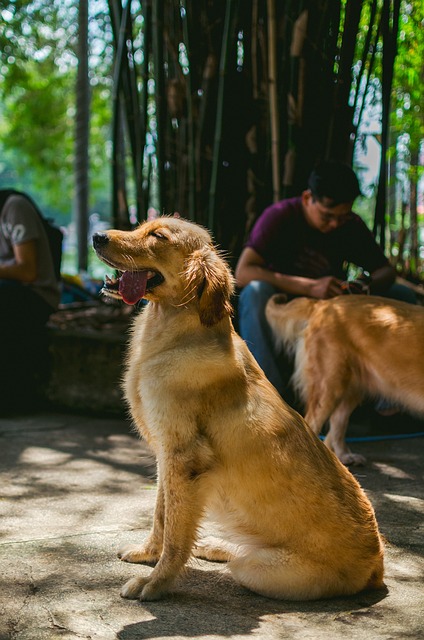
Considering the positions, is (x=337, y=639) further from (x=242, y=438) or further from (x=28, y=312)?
(x=28, y=312)

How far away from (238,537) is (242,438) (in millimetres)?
370

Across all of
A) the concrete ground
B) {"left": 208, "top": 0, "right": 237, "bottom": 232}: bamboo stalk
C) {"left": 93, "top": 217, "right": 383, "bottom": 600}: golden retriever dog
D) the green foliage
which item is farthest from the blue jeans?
the green foliage

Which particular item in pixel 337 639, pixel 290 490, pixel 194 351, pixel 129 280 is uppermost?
pixel 129 280

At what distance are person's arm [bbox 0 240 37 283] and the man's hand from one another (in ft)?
6.67

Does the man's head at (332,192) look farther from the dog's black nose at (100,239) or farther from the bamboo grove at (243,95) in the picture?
the dog's black nose at (100,239)

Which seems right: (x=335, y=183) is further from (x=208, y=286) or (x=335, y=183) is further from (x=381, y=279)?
(x=208, y=286)

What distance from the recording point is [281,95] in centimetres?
570

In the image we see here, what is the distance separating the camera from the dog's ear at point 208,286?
272 centimetres

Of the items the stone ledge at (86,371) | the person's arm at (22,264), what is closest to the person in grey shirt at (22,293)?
the person's arm at (22,264)

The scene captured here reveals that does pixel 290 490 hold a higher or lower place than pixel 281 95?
lower

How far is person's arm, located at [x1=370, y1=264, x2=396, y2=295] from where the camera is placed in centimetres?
524

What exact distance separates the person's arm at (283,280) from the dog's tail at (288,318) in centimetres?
16

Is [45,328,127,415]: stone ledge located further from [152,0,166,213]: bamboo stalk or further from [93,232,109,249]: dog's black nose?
[93,232,109,249]: dog's black nose

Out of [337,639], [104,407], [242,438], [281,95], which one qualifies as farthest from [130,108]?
[337,639]
